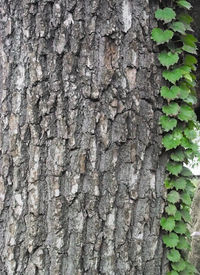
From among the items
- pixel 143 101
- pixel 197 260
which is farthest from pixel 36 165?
pixel 197 260

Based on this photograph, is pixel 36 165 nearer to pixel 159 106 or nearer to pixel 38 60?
pixel 38 60

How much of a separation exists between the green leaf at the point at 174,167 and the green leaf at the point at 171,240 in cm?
31

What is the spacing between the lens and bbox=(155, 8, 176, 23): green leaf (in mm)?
1480

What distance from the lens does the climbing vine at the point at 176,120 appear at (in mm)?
1498

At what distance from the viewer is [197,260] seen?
8.04ft

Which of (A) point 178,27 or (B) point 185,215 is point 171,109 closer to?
(A) point 178,27

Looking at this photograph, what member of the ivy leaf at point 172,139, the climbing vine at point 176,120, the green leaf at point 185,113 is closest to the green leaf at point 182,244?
the climbing vine at point 176,120

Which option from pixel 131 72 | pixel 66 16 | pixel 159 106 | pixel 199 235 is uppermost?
pixel 66 16

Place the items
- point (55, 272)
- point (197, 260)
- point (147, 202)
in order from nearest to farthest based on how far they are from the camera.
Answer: point (55, 272)
point (147, 202)
point (197, 260)

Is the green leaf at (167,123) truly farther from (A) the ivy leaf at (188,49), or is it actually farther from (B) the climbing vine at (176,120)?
(A) the ivy leaf at (188,49)

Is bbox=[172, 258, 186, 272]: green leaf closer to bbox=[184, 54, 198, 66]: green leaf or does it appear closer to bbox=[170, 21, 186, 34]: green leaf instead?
bbox=[184, 54, 198, 66]: green leaf

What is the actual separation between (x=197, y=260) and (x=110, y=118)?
1685 mm

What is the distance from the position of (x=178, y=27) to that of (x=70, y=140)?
79 cm

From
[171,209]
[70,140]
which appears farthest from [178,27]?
[171,209]
